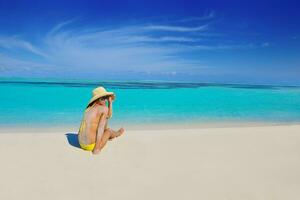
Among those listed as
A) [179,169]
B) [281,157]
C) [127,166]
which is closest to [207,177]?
[179,169]

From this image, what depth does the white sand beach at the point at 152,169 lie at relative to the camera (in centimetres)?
263

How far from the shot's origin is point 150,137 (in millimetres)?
4875

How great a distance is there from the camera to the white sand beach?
8.62 feet

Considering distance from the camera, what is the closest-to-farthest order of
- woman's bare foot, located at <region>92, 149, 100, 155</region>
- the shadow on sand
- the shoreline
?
1. woman's bare foot, located at <region>92, 149, 100, 155</region>
2. the shadow on sand
3. the shoreline

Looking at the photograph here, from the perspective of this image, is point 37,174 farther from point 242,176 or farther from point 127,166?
point 242,176

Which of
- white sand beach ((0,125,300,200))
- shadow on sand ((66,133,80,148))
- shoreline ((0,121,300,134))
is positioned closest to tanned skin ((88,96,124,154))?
white sand beach ((0,125,300,200))

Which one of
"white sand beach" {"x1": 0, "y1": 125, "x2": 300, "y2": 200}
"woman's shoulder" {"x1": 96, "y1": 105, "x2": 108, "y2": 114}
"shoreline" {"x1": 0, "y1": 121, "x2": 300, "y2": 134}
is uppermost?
"shoreline" {"x1": 0, "y1": 121, "x2": 300, "y2": 134}

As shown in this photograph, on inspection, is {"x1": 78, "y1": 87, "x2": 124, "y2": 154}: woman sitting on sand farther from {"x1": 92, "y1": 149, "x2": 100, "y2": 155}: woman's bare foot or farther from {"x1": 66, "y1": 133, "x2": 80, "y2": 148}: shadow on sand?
{"x1": 66, "y1": 133, "x2": 80, "y2": 148}: shadow on sand

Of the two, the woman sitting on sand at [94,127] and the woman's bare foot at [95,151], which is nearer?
the woman's bare foot at [95,151]

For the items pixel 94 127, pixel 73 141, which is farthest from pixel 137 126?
pixel 94 127

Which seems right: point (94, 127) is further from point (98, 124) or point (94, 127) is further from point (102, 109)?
point (102, 109)

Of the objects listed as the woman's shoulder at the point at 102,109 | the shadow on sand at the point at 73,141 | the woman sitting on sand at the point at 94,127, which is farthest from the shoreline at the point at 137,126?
the woman's shoulder at the point at 102,109

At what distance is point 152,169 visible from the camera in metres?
3.22

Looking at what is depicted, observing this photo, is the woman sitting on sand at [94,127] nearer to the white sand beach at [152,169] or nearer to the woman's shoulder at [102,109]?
the woman's shoulder at [102,109]
